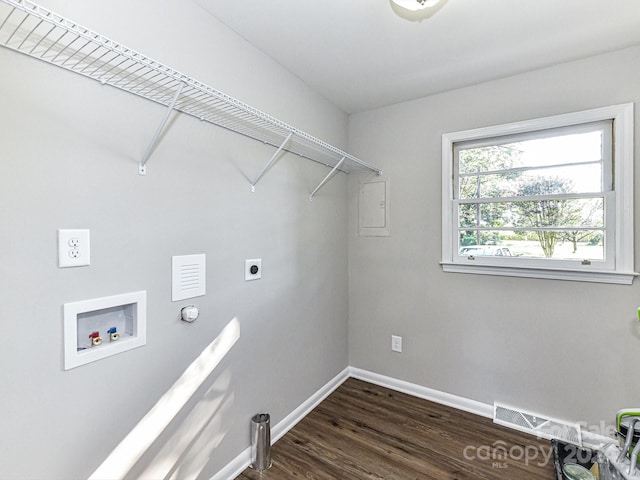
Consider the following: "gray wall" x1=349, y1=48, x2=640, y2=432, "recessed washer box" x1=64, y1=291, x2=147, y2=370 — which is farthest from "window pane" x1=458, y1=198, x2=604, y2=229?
"recessed washer box" x1=64, y1=291, x2=147, y2=370

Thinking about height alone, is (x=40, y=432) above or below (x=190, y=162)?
below

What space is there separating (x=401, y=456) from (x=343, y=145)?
231cm

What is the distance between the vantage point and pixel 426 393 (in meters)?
2.43

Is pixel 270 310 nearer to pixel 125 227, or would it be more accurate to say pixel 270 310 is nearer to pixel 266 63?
pixel 125 227

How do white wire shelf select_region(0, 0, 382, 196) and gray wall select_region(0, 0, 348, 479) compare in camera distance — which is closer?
white wire shelf select_region(0, 0, 382, 196)

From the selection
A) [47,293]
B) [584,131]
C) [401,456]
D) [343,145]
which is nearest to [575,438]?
[401,456]

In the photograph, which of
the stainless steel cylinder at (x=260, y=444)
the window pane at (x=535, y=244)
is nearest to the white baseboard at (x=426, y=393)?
the window pane at (x=535, y=244)

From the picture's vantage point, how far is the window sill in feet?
5.91

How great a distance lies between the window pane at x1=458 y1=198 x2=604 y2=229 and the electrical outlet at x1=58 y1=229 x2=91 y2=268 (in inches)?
89.8

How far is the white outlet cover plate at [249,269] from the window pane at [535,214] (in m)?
1.55

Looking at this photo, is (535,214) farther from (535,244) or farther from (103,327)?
(103,327)

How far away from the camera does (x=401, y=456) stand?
181 cm

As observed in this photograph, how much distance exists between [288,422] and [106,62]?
218cm

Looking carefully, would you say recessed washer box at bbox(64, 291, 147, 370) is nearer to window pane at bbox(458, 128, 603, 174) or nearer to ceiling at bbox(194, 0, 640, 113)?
ceiling at bbox(194, 0, 640, 113)
